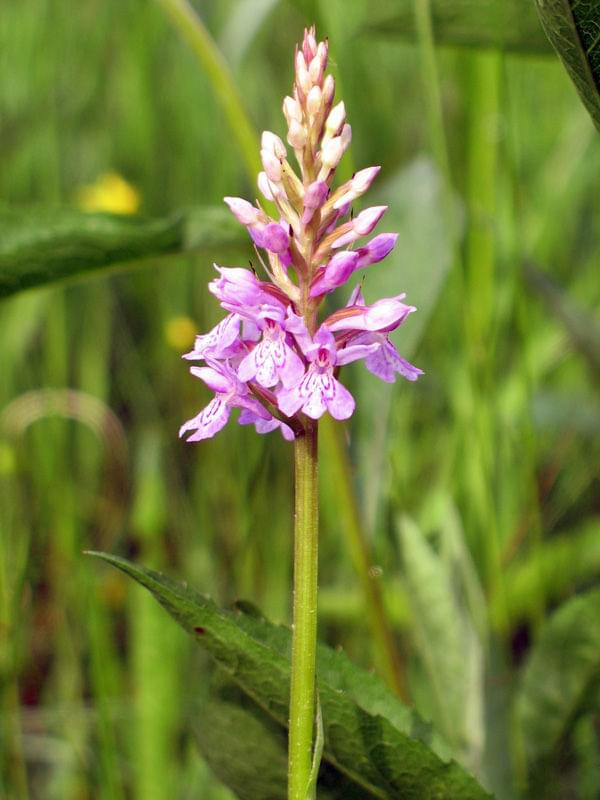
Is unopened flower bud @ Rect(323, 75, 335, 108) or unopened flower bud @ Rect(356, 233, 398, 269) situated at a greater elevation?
unopened flower bud @ Rect(323, 75, 335, 108)

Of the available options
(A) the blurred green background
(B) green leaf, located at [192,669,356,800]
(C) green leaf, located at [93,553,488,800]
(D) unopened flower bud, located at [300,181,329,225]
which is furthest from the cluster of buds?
(A) the blurred green background

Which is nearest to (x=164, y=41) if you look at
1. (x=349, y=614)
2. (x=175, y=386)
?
(x=175, y=386)

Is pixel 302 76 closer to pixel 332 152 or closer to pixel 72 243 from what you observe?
pixel 332 152

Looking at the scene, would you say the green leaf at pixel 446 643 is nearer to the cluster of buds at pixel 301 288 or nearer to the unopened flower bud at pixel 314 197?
the cluster of buds at pixel 301 288

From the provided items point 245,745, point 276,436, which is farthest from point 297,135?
point 276,436

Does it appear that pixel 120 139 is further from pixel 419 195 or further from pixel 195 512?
pixel 419 195

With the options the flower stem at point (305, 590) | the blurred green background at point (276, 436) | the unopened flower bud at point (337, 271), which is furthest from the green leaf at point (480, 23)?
the flower stem at point (305, 590)

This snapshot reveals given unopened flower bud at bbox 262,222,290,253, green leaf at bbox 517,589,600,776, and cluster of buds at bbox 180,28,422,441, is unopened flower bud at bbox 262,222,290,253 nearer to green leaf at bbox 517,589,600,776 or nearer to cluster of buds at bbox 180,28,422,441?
cluster of buds at bbox 180,28,422,441
